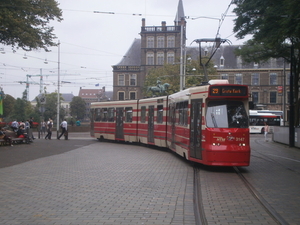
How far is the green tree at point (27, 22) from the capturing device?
2139cm

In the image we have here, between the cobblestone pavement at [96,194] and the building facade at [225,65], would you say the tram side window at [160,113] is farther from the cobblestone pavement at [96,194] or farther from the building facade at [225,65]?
the building facade at [225,65]

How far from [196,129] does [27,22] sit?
47.5 feet

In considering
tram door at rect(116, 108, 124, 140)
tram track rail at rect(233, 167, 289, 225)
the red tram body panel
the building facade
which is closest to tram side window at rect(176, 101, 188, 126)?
the red tram body panel

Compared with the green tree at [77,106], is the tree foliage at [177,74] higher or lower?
higher

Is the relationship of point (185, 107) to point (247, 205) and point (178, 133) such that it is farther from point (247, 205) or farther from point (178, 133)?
point (247, 205)

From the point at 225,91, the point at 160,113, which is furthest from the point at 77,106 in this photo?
the point at 225,91

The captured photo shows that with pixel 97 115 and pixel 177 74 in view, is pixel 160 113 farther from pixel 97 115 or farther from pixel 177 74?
pixel 177 74

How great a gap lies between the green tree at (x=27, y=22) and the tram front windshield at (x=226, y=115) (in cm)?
1334

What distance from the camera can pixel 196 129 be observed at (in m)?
13.9

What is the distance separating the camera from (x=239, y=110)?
13250 millimetres

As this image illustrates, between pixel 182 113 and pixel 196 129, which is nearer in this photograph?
pixel 196 129

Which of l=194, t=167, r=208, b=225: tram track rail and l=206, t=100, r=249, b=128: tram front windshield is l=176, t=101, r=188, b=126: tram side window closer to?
l=206, t=100, r=249, b=128: tram front windshield

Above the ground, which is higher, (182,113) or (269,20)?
(269,20)

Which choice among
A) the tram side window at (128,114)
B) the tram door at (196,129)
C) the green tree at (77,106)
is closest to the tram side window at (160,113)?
the tram side window at (128,114)
